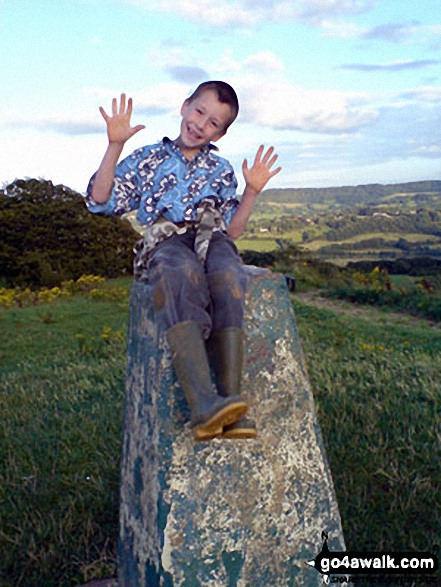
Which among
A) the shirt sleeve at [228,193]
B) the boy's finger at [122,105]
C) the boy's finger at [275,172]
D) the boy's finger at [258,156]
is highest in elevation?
the boy's finger at [122,105]

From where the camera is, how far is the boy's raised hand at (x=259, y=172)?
2818 mm

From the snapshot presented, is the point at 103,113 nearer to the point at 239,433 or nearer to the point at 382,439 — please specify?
the point at 239,433

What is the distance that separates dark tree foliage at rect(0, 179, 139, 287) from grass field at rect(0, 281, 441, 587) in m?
4.61

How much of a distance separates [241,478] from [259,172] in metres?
1.22

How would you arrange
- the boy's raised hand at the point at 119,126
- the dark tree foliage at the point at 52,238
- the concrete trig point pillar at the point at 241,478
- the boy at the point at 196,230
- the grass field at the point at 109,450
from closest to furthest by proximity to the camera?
the boy at the point at 196,230 < the concrete trig point pillar at the point at 241,478 < the boy's raised hand at the point at 119,126 < the grass field at the point at 109,450 < the dark tree foliage at the point at 52,238

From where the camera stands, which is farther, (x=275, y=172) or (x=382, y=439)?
(x=382, y=439)

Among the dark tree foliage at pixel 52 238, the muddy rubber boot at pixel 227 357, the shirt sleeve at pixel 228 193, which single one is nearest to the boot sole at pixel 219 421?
the muddy rubber boot at pixel 227 357

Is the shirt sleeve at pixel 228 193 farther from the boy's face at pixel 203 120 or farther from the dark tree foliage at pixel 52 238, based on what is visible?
the dark tree foliage at pixel 52 238

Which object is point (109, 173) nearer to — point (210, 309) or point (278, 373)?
point (210, 309)

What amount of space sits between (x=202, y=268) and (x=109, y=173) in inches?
22.6

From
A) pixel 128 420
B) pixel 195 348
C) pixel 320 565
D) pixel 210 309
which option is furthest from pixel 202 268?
pixel 320 565

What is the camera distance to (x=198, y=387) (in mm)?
2125

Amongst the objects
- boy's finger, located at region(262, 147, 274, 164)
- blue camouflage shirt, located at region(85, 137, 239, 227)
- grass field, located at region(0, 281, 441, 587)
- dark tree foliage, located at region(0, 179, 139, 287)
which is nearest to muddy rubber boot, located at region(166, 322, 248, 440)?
blue camouflage shirt, located at region(85, 137, 239, 227)

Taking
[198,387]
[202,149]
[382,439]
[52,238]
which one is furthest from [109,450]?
[52,238]
